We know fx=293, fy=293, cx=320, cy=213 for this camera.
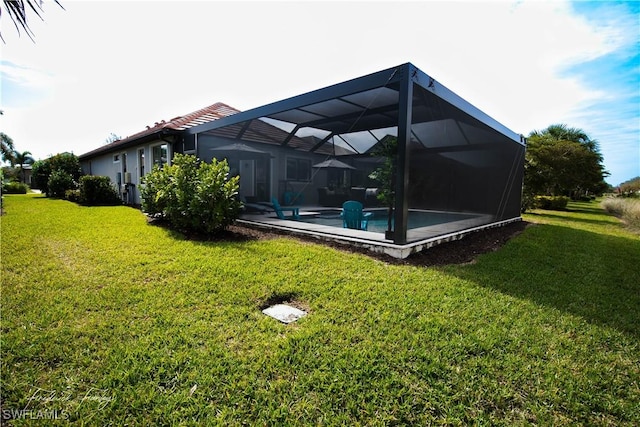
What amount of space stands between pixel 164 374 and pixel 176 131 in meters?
9.71

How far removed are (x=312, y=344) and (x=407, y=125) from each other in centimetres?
378

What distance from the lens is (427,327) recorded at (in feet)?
9.17

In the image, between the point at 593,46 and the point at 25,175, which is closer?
the point at 593,46

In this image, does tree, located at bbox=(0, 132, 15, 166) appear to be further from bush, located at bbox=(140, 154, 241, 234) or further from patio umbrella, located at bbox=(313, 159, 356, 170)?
patio umbrella, located at bbox=(313, 159, 356, 170)

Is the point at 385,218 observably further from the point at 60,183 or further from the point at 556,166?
the point at 556,166

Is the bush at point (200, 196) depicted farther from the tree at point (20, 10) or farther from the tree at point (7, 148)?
the tree at point (7, 148)

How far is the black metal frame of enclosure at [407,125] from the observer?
4.98 m

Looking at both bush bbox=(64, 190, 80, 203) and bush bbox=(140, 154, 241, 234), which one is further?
bush bbox=(64, 190, 80, 203)

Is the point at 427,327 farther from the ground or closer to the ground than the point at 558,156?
closer to the ground

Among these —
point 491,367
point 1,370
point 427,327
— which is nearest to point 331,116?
point 427,327

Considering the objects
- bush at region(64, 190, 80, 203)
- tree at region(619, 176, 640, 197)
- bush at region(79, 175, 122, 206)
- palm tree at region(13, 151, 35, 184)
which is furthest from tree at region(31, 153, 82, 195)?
tree at region(619, 176, 640, 197)

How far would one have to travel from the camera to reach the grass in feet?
6.09

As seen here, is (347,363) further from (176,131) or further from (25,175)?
(25,175)

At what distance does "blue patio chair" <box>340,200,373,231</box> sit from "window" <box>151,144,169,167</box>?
7.85 meters
